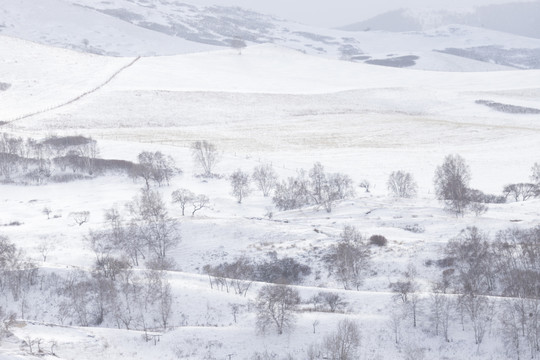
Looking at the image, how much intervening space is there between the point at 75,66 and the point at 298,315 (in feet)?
540

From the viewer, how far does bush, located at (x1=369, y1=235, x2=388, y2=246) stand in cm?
5363

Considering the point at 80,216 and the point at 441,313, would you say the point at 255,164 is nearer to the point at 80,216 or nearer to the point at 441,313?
the point at 80,216

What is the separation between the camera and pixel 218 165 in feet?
306

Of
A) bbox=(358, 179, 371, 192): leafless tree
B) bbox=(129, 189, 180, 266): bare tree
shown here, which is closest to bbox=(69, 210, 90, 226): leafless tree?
bbox=(129, 189, 180, 266): bare tree

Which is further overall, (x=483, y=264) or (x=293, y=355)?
(x=483, y=264)

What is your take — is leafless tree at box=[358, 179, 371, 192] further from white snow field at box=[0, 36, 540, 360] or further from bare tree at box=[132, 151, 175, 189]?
bare tree at box=[132, 151, 175, 189]

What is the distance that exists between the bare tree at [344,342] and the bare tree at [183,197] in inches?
1374

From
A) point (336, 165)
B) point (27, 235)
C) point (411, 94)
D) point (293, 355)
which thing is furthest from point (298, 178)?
point (411, 94)

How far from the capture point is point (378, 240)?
177 ft

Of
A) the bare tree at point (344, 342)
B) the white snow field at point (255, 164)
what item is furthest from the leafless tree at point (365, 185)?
the bare tree at point (344, 342)

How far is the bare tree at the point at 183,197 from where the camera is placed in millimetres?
70375

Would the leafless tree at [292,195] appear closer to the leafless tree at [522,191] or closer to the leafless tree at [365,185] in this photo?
the leafless tree at [365,185]

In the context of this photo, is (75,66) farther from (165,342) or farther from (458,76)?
Answer: (165,342)

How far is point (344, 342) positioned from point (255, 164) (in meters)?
60.2
